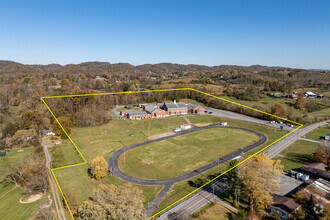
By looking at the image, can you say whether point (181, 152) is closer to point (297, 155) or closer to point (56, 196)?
point (56, 196)

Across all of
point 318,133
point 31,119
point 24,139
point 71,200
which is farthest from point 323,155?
point 31,119

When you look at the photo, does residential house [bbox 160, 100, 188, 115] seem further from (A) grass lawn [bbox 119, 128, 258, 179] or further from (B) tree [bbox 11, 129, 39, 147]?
Result: (B) tree [bbox 11, 129, 39, 147]

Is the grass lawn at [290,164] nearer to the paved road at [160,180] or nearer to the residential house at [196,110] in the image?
the paved road at [160,180]

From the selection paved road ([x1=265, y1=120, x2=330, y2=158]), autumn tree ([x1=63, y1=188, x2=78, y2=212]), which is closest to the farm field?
paved road ([x1=265, y1=120, x2=330, y2=158])

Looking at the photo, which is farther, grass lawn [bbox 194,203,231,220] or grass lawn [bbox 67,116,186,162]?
grass lawn [bbox 67,116,186,162]

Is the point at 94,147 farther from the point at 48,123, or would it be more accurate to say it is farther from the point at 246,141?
the point at 246,141

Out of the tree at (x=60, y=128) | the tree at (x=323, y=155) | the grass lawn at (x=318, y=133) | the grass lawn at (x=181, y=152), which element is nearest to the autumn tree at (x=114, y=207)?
the grass lawn at (x=181, y=152)
